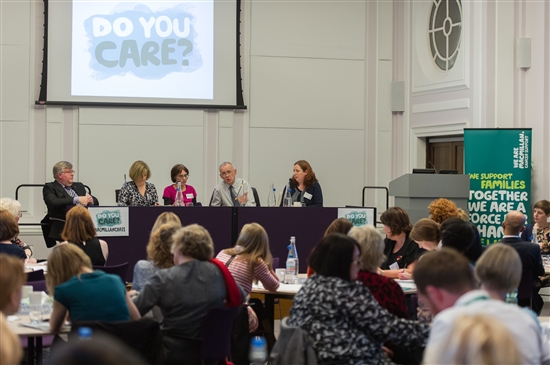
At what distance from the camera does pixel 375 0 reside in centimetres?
1192

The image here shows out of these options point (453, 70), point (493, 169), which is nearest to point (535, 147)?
point (493, 169)

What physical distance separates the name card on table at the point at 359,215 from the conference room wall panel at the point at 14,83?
496cm

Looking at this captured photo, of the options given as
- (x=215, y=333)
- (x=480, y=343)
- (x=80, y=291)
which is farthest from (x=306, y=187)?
(x=480, y=343)

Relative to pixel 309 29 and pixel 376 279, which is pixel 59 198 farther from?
pixel 309 29

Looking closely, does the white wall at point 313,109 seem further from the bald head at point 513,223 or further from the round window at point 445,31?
the bald head at point 513,223

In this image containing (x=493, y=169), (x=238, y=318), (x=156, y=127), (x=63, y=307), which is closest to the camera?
(x=63, y=307)

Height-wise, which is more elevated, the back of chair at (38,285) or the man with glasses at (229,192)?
the man with glasses at (229,192)

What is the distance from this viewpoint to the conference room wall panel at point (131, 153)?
10.8 m

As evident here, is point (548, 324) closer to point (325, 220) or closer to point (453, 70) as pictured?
point (325, 220)

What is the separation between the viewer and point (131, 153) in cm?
1101

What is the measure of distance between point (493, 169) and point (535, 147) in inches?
28.2

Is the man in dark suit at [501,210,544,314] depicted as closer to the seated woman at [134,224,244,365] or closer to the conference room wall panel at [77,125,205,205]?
the seated woman at [134,224,244,365]

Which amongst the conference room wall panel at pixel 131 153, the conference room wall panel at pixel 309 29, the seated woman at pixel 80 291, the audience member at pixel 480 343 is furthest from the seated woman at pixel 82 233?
the conference room wall panel at pixel 309 29

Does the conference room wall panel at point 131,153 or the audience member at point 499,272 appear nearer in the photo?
the audience member at point 499,272
